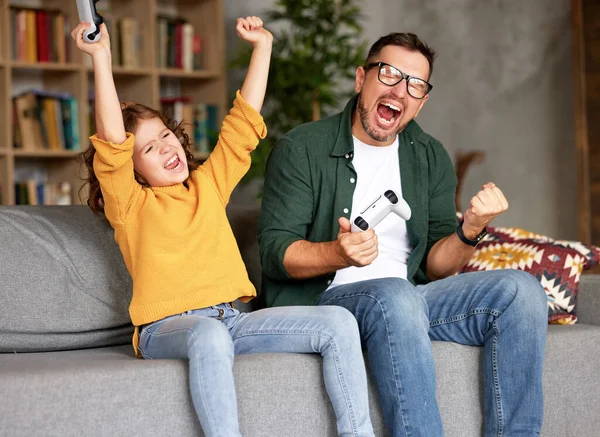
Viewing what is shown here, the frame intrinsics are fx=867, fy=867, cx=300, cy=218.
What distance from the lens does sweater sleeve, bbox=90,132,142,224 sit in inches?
67.5

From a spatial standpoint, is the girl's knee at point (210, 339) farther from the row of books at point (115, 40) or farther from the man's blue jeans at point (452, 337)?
the row of books at point (115, 40)

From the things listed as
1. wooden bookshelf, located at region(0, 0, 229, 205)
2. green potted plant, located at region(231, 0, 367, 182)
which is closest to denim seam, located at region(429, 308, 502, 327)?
green potted plant, located at region(231, 0, 367, 182)

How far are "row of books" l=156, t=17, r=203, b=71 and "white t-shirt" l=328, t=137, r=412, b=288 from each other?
9.04 feet

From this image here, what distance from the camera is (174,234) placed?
71.7 inches

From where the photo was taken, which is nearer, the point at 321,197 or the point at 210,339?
the point at 210,339

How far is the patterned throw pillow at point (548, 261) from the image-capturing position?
7.75 feet

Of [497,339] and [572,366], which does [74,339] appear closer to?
[497,339]

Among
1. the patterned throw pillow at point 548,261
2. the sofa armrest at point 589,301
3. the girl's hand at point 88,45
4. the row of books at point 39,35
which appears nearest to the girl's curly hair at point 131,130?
the girl's hand at point 88,45

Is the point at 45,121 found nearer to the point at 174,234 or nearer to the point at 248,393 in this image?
A: the point at 174,234

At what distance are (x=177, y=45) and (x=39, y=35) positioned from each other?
77 centimetres

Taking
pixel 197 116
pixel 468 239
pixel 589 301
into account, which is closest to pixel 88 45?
pixel 468 239

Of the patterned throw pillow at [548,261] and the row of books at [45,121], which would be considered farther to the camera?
the row of books at [45,121]

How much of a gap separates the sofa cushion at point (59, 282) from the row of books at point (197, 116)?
2670 millimetres

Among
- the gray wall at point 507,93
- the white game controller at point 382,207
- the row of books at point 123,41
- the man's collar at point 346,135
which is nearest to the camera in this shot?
the white game controller at point 382,207
